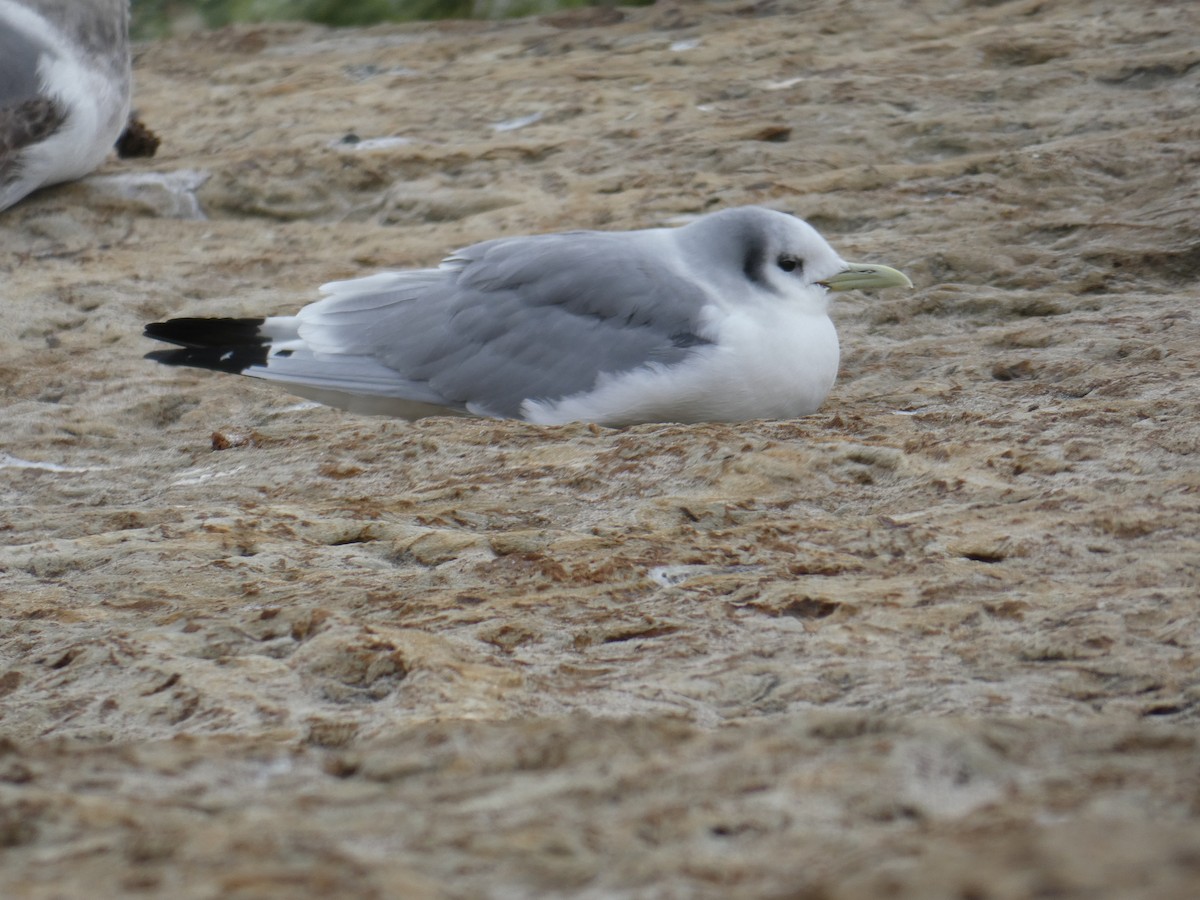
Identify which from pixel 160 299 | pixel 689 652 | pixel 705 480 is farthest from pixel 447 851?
pixel 160 299

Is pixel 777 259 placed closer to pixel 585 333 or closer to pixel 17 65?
pixel 585 333

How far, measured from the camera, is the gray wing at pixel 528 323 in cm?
373

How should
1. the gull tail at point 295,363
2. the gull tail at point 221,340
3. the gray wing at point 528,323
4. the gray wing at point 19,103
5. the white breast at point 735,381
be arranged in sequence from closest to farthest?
the white breast at point 735,381 → the gray wing at point 528,323 → the gull tail at point 295,363 → the gull tail at point 221,340 → the gray wing at point 19,103

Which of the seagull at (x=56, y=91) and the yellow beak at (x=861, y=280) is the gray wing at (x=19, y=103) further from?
the yellow beak at (x=861, y=280)

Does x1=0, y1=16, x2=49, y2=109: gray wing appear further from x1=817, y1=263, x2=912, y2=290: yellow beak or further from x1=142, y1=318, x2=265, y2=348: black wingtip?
x1=817, y1=263, x2=912, y2=290: yellow beak

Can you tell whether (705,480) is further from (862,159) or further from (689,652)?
(862,159)

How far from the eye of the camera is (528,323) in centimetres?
388

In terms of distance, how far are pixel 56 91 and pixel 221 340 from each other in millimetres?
2098

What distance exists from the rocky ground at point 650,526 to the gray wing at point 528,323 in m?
0.21

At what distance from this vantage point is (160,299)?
16.4 feet

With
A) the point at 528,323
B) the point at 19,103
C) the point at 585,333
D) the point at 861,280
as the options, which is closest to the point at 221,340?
the point at 528,323

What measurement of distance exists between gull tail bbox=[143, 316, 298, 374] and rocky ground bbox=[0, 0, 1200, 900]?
16 centimetres

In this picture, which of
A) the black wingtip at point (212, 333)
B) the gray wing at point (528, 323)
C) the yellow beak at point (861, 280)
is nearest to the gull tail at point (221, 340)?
the black wingtip at point (212, 333)

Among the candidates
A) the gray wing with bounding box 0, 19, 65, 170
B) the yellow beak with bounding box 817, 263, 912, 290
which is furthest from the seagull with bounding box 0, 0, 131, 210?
the yellow beak with bounding box 817, 263, 912, 290
